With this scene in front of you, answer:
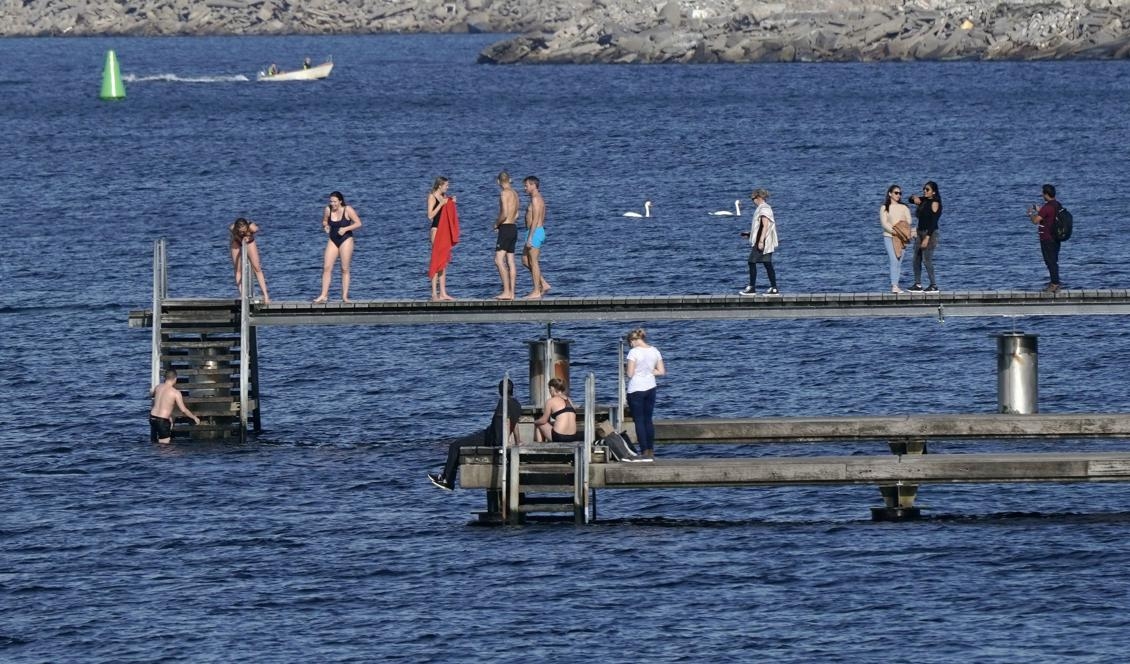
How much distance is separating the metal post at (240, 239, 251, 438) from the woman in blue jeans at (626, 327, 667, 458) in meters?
8.66

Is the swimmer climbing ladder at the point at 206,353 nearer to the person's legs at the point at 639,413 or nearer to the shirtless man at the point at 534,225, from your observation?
the shirtless man at the point at 534,225

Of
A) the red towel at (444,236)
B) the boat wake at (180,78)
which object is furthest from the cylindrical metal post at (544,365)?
the boat wake at (180,78)

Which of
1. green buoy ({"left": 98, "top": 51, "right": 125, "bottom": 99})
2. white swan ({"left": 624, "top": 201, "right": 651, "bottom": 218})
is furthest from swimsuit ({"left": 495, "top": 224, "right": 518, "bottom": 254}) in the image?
green buoy ({"left": 98, "top": 51, "right": 125, "bottom": 99})

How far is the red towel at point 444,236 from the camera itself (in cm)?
3712

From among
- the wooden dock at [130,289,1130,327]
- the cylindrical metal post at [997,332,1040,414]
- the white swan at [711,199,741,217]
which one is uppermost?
the white swan at [711,199,741,217]

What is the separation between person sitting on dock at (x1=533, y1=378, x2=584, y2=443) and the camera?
32781mm

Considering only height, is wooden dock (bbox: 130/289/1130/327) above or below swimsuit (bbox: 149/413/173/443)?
above

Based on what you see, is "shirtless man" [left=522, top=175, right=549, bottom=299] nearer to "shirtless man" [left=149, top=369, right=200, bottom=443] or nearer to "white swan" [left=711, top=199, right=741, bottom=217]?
"shirtless man" [left=149, top=369, right=200, bottom=443]

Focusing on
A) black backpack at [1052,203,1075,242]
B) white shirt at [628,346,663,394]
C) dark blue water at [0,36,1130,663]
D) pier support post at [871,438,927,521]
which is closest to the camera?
dark blue water at [0,36,1130,663]

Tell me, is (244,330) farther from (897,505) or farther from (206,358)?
(897,505)

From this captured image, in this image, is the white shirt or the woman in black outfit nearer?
the white shirt

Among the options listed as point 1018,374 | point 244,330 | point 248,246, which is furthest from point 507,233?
point 1018,374

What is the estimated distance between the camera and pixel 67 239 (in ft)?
242

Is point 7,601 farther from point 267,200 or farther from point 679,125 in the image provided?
point 679,125
